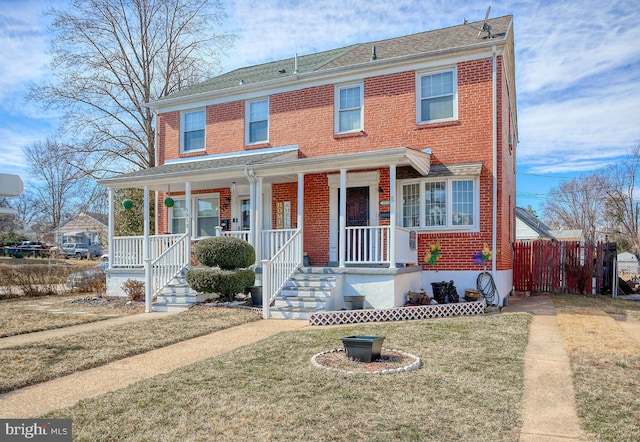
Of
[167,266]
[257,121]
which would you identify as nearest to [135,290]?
[167,266]

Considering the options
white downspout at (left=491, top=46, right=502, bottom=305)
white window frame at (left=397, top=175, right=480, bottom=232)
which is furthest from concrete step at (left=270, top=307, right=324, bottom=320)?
white downspout at (left=491, top=46, right=502, bottom=305)

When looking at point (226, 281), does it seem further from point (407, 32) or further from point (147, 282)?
point (407, 32)

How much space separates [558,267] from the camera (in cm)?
1691

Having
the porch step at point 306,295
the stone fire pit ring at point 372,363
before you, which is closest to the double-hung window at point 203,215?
the porch step at point 306,295

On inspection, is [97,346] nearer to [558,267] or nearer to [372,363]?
[372,363]

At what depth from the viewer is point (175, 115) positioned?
1745 cm

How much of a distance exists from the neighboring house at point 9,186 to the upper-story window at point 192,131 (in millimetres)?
13566

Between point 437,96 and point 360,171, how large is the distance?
9.52 ft

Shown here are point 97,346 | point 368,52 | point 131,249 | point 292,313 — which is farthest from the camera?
point 368,52

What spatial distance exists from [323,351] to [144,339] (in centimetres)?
318

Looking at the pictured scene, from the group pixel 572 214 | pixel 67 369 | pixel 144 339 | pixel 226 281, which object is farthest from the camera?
pixel 572 214

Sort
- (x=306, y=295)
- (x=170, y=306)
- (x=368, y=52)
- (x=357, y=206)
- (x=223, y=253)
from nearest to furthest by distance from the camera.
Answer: (x=306, y=295) < (x=223, y=253) < (x=170, y=306) < (x=357, y=206) < (x=368, y=52)

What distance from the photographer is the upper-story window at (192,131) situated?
17.0 m

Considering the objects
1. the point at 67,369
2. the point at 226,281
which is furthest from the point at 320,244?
the point at 67,369
